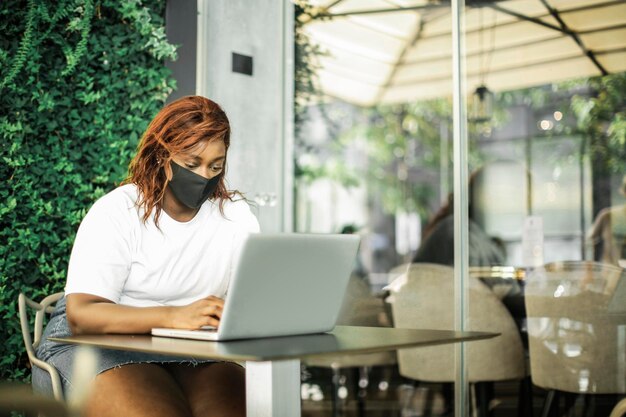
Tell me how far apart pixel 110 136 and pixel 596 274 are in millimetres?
2268

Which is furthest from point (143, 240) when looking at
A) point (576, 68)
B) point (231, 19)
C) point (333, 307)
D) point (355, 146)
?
point (355, 146)

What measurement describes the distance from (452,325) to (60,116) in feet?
6.61

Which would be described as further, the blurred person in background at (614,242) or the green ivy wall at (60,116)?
the blurred person in background at (614,242)

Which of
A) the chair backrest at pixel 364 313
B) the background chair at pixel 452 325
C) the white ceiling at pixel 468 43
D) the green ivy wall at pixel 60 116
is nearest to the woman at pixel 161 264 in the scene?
the green ivy wall at pixel 60 116

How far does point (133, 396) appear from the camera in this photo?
2037 millimetres

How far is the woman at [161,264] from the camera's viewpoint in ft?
6.91

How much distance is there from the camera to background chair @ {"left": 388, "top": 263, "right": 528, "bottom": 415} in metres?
3.86

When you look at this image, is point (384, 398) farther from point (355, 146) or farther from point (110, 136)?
point (355, 146)

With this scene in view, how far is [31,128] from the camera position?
360 centimetres

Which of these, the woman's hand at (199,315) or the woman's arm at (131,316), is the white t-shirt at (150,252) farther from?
the woman's hand at (199,315)

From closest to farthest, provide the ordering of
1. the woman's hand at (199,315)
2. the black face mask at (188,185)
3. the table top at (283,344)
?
the table top at (283,344) < the woman's hand at (199,315) < the black face mask at (188,185)

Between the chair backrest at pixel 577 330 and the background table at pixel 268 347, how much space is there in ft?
5.42

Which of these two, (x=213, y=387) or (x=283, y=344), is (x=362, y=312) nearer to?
(x=213, y=387)

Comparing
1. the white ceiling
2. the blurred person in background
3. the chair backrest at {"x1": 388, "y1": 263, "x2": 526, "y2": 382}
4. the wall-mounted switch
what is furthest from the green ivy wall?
the blurred person in background
